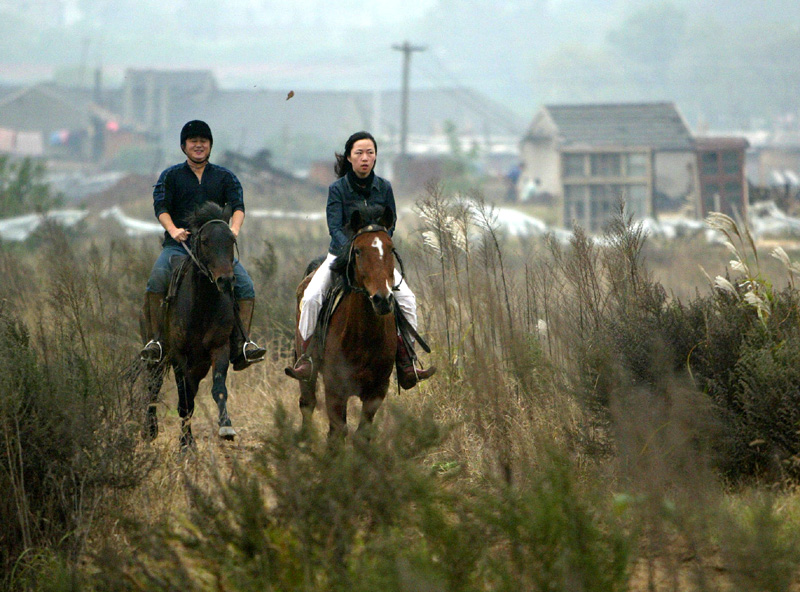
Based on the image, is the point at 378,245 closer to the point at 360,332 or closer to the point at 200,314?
the point at 360,332

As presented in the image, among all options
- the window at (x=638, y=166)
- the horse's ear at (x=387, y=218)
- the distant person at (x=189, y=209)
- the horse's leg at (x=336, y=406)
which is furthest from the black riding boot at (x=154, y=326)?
the window at (x=638, y=166)

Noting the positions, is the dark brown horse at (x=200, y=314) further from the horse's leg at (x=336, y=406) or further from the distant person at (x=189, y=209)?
the horse's leg at (x=336, y=406)

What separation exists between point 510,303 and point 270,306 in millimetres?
3458

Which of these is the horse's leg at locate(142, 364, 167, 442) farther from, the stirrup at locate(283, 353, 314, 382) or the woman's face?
the woman's face

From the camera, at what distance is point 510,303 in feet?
30.7

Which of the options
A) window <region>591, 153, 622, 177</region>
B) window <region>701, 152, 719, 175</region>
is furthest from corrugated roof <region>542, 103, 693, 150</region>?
window <region>701, 152, 719, 175</region>

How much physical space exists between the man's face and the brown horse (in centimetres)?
166

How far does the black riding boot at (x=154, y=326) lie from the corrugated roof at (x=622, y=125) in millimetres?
40209

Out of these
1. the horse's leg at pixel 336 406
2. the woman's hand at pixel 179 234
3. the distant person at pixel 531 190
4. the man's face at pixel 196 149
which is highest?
the distant person at pixel 531 190

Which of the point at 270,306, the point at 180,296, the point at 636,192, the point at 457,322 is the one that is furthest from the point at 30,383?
the point at 636,192

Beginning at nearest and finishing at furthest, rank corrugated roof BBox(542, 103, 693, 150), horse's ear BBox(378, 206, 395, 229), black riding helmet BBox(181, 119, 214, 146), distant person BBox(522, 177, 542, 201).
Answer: horse's ear BBox(378, 206, 395, 229), black riding helmet BBox(181, 119, 214, 146), corrugated roof BBox(542, 103, 693, 150), distant person BBox(522, 177, 542, 201)

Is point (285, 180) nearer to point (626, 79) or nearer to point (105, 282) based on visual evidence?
point (105, 282)

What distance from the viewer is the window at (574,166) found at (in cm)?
3738

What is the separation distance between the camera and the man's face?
8.71m
